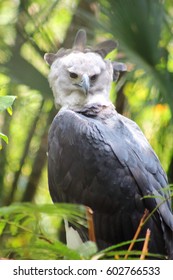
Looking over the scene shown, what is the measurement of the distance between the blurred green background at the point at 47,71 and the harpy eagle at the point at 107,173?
0.17m

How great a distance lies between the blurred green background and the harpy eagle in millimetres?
166

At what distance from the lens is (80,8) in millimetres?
2939

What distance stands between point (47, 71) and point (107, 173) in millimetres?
1063

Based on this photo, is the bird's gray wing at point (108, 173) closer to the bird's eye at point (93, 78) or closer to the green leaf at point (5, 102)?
the bird's eye at point (93, 78)

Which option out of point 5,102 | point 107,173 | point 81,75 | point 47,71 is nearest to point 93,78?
point 81,75

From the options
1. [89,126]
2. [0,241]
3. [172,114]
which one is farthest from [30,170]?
[89,126]

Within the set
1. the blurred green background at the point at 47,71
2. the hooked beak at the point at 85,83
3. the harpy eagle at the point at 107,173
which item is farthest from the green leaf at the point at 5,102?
the hooked beak at the point at 85,83

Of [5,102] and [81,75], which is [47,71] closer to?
[81,75]

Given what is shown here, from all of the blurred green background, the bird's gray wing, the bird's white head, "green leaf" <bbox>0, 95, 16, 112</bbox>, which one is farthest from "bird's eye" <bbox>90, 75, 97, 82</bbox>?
"green leaf" <bbox>0, 95, 16, 112</bbox>

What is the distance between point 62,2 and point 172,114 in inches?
49.3

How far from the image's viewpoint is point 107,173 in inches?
70.1

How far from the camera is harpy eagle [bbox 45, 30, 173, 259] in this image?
173 centimetres

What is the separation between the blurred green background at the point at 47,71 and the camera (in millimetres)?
2209

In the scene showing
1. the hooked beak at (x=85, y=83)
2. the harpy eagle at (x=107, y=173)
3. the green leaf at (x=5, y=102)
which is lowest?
the harpy eagle at (x=107, y=173)
